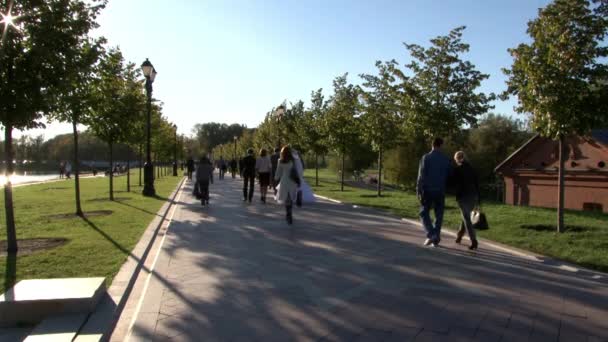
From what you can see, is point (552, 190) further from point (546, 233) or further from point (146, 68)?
point (146, 68)

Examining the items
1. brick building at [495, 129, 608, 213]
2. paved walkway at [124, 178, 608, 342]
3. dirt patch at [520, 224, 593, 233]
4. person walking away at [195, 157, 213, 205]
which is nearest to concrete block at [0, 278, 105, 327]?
paved walkway at [124, 178, 608, 342]

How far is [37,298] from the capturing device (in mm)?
4703

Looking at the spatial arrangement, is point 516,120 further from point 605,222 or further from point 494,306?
point 494,306

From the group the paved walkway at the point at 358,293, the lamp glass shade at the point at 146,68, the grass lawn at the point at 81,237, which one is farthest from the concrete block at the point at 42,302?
the lamp glass shade at the point at 146,68

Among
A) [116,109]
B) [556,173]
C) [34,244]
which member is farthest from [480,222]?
[556,173]

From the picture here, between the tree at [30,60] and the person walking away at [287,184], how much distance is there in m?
5.02

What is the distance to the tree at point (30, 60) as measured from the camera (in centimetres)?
748

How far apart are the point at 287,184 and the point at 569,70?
20.3ft

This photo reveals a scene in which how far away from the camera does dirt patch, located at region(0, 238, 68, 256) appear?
8.00 meters

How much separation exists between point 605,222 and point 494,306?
747cm

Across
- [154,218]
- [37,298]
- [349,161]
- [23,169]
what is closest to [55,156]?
Answer: [23,169]

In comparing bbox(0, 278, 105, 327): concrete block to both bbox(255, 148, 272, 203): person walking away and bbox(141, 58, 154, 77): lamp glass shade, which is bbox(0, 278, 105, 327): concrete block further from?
bbox(141, 58, 154, 77): lamp glass shade

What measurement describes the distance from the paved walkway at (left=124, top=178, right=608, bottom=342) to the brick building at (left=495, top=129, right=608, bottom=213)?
745 inches

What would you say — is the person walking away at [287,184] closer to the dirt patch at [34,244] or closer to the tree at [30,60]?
the dirt patch at [34,244]
